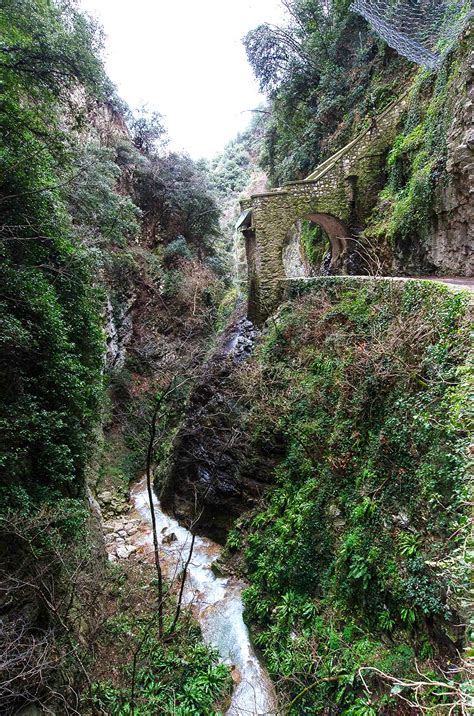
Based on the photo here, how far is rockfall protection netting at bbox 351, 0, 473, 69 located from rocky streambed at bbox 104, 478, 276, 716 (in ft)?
48.5

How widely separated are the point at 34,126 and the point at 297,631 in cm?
1053

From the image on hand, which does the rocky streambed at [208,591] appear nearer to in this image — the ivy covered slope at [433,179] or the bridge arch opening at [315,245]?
the ivy covered slope at [433,179]

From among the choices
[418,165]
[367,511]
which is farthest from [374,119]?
[367,511]

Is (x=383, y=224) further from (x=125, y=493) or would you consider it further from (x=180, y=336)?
(x=125, y=493)

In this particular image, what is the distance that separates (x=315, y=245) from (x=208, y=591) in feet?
50.2

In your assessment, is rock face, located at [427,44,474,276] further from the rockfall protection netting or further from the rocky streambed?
the rocky streambed

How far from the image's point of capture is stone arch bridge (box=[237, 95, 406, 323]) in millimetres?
12508

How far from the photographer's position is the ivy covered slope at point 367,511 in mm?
4199

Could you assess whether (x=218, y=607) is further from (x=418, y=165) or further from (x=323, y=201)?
(x=418, y=165)

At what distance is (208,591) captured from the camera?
9.46 metres

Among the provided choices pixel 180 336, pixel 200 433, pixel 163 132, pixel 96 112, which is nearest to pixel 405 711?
pixel 200 433

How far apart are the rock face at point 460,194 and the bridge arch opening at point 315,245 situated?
3.64 metres

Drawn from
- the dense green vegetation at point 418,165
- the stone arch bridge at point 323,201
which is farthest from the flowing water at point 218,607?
the dense green vegetation at point 418,165

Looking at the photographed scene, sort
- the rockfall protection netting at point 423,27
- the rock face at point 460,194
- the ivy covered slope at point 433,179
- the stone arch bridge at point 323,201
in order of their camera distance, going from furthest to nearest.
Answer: the stone arch bridge at point 323,201 < the rockfall protection netting at point 423,27 < the ivy covered slope at point 433,179 < the rock face at point 460,194
